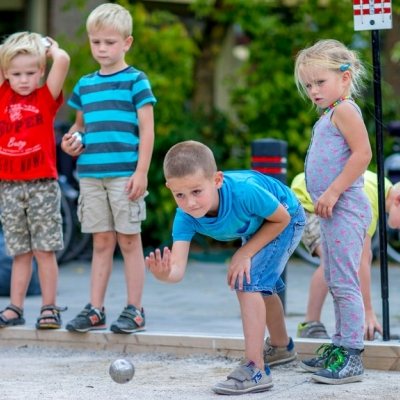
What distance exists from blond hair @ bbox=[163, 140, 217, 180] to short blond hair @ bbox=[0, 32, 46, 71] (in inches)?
75.4

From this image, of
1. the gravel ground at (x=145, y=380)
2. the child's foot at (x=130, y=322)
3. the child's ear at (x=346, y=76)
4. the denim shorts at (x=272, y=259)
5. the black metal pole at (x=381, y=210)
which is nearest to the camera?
the gravel ground at (x=145, y=380)

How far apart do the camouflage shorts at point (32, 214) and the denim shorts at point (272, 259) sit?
1.70 metres

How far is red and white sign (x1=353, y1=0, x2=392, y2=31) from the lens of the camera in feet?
19.4

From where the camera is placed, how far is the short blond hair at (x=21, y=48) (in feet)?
21.3

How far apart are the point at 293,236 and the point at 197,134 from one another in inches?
240

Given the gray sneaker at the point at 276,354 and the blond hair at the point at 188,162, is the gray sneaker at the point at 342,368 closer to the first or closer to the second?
the gray sneaker at the point at 276,354

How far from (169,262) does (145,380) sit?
2.94 feet

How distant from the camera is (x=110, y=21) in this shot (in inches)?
249

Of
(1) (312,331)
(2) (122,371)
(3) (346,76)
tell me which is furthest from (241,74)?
(2) (122,371)

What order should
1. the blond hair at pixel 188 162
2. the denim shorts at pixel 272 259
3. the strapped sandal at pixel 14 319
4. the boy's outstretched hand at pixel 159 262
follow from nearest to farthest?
the boy's outstretched hand at pixel 159 262 < the blond hair at pixel 188 162 < the denim shorts at pixel 272 259 < the strapped sandal at pixel 14 319

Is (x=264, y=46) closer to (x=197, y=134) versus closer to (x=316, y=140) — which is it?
(x=197, y=134)

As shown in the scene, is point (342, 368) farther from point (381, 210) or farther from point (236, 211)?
point (381, 210)

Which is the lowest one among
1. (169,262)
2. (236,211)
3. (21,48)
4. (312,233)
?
(312,233)

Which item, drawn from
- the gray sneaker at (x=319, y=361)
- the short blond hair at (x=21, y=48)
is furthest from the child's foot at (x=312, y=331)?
the short blond hair at (x=21, y=48)
